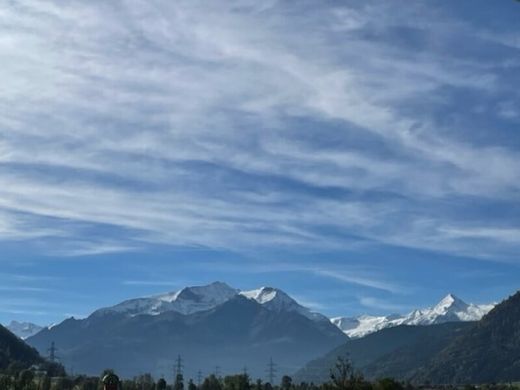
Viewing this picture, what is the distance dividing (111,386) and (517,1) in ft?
239

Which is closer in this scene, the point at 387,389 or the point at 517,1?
the point at 517,1

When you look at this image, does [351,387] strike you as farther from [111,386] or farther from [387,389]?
[111,386]

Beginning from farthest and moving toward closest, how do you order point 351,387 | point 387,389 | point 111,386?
point 387,389 → point 351,387 → point 111,386

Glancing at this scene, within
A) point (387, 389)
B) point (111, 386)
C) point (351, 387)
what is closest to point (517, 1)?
point (111, 386)

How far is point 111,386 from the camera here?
A: 328 ft

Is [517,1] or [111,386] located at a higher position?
[517,1]

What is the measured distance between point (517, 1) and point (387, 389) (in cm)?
16163

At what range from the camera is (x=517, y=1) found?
1596 inches

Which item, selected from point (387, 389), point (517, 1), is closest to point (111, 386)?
point (517, 1)

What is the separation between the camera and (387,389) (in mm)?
193000

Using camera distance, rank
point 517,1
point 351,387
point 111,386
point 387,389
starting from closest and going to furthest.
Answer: point 517,1, point 111,386, point 351,387, point 387,389

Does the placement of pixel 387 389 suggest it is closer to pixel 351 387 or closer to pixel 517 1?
pixel 351 387

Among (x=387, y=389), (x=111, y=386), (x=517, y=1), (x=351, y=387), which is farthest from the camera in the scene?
(x=387, y=389)

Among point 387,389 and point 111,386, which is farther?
point 387,389
